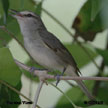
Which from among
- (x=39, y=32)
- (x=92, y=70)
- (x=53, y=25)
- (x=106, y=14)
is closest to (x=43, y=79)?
(x=106, y=14)

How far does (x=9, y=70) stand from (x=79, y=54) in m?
0.90

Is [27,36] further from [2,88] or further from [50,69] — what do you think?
[2,88]

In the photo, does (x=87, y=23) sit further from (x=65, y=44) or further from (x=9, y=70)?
(x=9, y=70)

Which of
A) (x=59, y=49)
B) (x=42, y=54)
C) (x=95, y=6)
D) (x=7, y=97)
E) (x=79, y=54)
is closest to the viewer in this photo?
(x=95, y=6)

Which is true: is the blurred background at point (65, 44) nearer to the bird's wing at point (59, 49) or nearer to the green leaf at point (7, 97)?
the green leaf at point (7, 97)

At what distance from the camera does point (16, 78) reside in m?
1.69

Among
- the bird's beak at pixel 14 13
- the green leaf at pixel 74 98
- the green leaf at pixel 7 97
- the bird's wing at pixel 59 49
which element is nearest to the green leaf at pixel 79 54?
the bird's wing at pixel 59 49

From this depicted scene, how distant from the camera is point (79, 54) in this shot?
2.47m

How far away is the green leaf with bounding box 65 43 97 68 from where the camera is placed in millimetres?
2453

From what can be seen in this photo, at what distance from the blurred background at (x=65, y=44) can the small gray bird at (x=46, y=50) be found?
67mm

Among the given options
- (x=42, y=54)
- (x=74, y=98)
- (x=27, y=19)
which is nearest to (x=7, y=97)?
(x=42, y=54)

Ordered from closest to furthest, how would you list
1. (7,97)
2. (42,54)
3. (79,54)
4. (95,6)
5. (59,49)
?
(95,6), (7,97), (42,54), (59,49), (79,54)

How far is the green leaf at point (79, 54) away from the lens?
2.45m

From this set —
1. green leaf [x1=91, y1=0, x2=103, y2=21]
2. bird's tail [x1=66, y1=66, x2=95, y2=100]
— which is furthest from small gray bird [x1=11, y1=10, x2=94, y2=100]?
green leaf [x1=91, y1=0, x2=103, y2=21]
